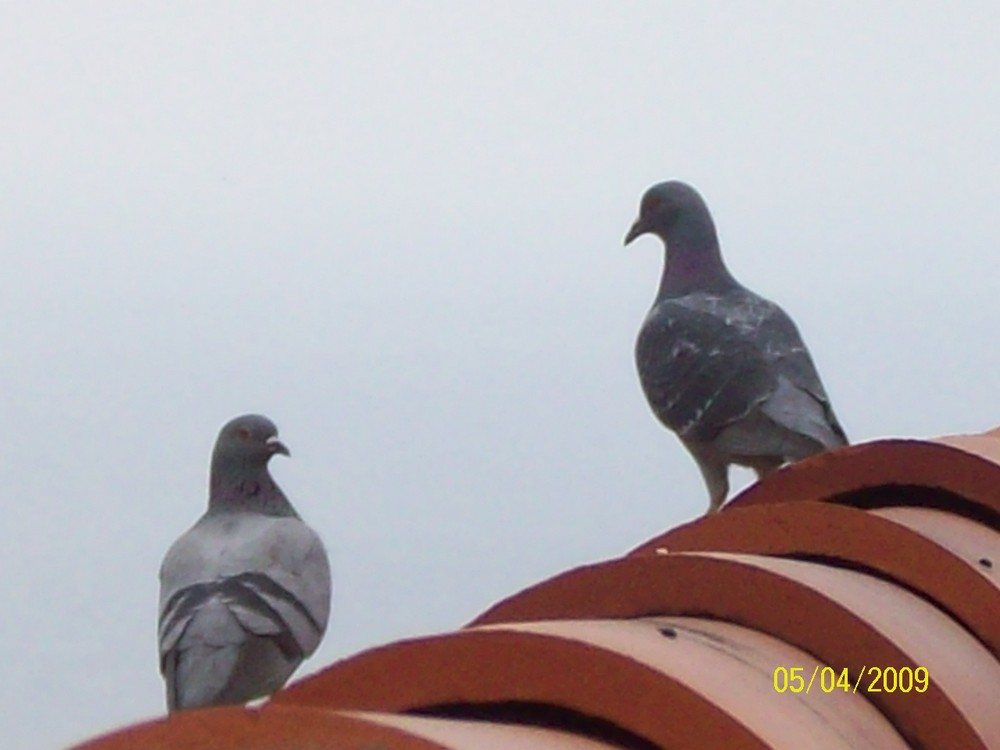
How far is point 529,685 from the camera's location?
1.90 metres

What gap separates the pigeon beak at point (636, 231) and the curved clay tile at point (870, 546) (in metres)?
3.89

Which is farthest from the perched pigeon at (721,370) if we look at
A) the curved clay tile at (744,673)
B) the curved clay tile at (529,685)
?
the curved clay tile at (529,685)

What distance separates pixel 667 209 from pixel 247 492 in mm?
1906

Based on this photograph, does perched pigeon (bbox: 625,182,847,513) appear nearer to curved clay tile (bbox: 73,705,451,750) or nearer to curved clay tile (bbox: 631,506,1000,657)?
curved clay tile (bbox: 631,506,1000,657)

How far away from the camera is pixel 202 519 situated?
636 cm

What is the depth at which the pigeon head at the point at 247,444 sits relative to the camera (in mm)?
6453

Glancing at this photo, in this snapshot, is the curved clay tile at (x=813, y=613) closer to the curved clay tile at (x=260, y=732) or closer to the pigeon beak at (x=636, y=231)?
the curved clay tile at (x=260, y=732)

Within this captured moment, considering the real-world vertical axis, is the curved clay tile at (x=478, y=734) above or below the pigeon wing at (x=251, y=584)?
below

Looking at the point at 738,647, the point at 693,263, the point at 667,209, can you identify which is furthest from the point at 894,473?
the point at 667,209

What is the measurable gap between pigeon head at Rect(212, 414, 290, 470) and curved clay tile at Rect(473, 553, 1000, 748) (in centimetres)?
382

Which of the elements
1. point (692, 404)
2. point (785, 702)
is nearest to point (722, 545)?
point (785, 702)

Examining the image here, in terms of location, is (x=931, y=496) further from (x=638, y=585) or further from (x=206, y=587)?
(x=206, y=587)

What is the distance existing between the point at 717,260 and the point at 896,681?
176 inches

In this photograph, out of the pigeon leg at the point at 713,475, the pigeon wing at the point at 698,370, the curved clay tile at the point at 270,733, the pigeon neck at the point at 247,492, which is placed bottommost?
the curved clay tile at the point at 270,733
